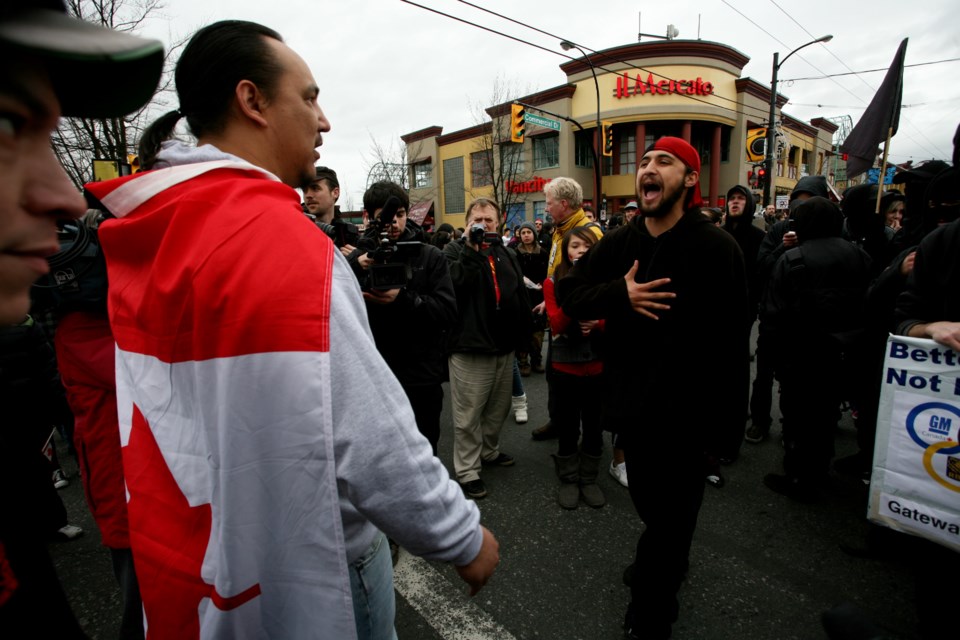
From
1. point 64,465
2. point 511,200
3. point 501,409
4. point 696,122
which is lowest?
point 64,465

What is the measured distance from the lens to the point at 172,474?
0.98 metres

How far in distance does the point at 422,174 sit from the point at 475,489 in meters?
35.5

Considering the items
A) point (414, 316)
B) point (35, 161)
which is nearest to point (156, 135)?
point (35, 161)

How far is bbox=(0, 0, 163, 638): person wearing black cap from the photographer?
49 cm

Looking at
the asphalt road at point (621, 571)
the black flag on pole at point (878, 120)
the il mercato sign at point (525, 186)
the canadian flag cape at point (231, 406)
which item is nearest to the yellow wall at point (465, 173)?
the il mercato sign at point (525, 186)

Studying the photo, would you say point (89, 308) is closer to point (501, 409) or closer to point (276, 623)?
point (276, 623)

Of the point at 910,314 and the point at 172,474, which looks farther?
the point at 910,314

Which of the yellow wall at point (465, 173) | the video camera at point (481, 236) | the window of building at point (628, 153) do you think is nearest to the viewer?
the video camera at point (481, 236)

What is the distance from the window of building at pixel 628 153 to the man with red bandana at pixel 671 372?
90.1 feet

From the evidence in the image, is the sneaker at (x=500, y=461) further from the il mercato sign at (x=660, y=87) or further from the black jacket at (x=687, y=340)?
the il mercato sign at (x=660, y=87)

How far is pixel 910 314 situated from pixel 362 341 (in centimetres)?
264

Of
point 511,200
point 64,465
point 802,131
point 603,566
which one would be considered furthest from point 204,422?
point 802,131

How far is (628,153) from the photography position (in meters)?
27.8

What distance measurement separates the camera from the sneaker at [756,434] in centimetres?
427
